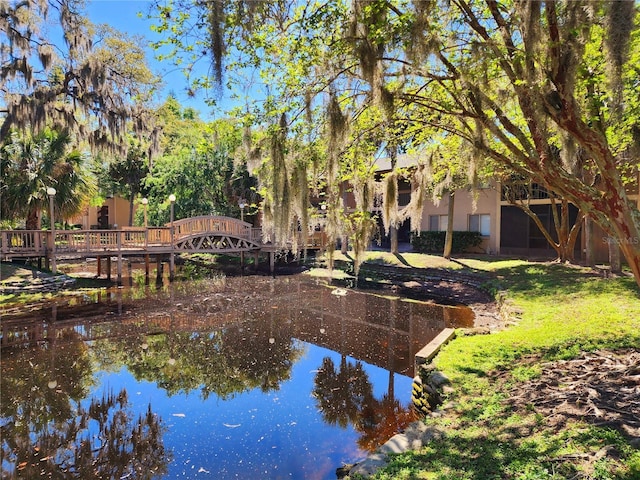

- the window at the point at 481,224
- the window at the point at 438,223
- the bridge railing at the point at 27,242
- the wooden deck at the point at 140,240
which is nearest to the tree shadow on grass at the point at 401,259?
the window at the point at 438,223

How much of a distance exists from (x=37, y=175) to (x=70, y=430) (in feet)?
40.6

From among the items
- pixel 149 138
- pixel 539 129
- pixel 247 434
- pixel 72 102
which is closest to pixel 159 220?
pixel 149 138

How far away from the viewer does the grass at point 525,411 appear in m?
2.93

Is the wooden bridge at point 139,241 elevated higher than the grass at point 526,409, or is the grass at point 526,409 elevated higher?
the wooden bridge at point 139,241

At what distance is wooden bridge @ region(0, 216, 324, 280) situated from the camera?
1401 centimetres

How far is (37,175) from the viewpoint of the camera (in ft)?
46.0

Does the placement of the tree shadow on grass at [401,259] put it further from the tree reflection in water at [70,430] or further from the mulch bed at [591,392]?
the tree reflection in water at [70,430]

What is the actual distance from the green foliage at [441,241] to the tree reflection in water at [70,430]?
15.8 meters

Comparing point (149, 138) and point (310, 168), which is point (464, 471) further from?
point (149, 138)

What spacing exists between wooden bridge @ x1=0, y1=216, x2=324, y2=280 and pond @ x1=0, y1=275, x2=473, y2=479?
3777 millimetres

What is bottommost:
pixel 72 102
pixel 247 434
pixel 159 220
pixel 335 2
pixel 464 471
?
pixel 247 434

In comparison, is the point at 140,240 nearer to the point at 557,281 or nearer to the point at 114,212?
the point at 557,281

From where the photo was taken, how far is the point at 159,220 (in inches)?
960

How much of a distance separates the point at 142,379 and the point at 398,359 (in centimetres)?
439
